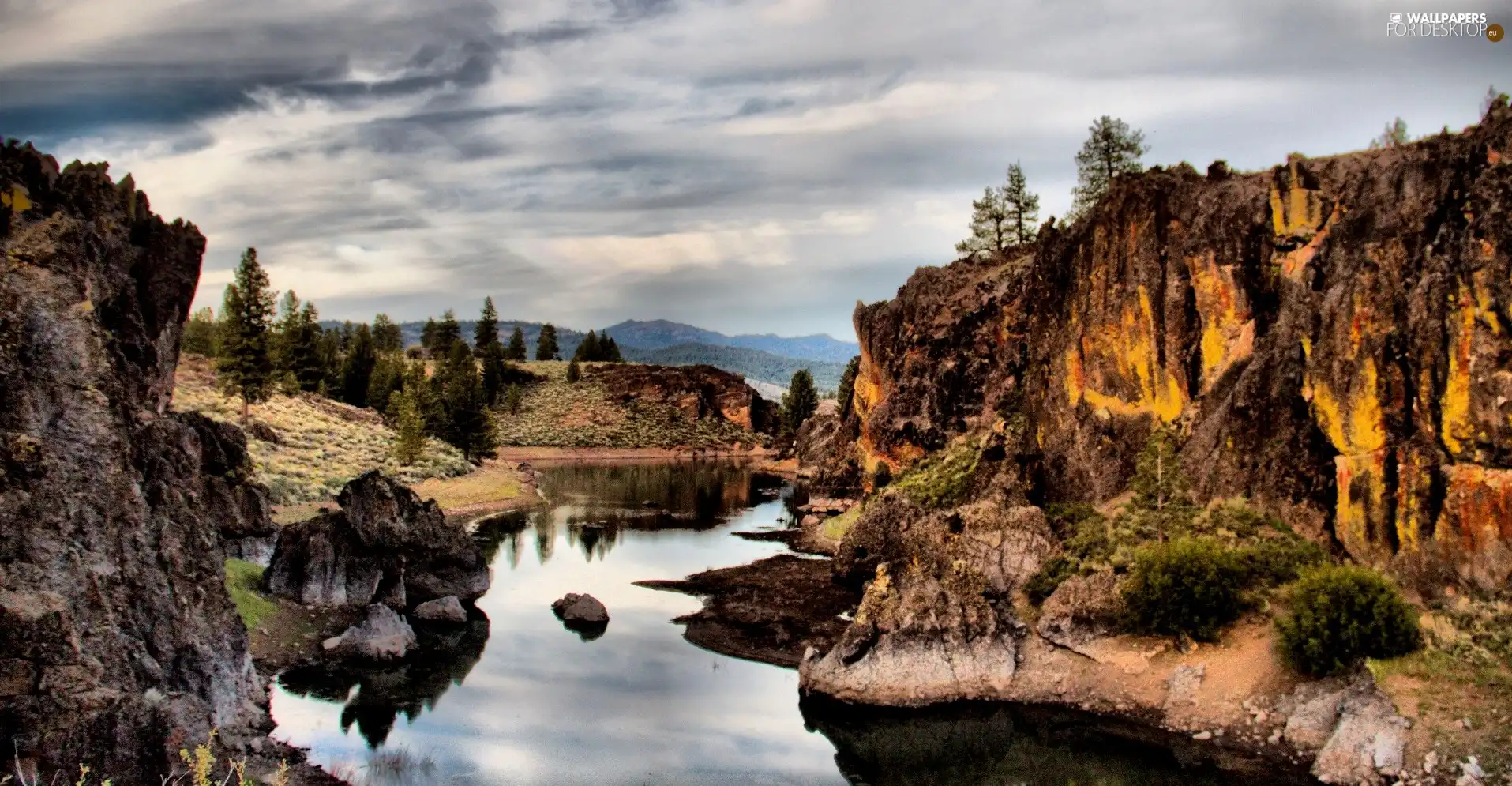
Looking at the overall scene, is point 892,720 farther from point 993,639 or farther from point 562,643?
point 562,643

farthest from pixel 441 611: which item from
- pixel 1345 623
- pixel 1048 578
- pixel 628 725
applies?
pixel 1345 623

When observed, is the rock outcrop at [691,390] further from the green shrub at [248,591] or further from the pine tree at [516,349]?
the green shrub at [248,591]

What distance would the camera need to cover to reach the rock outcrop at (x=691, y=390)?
16375cm

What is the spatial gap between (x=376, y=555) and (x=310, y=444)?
129ft

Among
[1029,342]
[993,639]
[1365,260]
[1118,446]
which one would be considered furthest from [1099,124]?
[993,639]

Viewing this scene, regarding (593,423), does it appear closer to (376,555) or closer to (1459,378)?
(376,555)

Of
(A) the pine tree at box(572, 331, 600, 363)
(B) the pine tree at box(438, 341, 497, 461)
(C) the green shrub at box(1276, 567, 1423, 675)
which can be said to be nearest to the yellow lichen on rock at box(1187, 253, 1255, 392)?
(C) the green shrub at box(1276, 567, 1423, 675)

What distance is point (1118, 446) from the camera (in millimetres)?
45312

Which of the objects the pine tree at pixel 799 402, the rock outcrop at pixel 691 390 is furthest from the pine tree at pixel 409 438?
the rock outcrop at pixel 691 390

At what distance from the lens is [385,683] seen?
118 feet

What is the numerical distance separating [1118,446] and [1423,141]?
16.3 m

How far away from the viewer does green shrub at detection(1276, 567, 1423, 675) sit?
2906cm

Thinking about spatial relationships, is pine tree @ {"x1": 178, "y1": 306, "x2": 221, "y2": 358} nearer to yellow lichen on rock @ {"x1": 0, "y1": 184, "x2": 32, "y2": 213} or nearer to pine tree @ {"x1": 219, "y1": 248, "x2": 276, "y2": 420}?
pine tree @ {"x1": 219, "y1": 248, "x2": 276, "y2": 420}

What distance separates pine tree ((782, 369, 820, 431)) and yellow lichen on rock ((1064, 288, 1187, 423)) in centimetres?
10061
